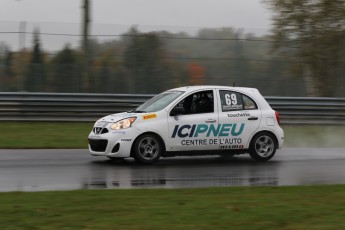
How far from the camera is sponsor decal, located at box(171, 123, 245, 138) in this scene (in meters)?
13.2

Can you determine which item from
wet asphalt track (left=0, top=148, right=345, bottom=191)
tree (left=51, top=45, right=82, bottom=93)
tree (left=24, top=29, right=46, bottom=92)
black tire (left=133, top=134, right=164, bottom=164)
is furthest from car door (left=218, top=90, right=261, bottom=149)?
tree (left=24, top=29, right=46, bottom=92)

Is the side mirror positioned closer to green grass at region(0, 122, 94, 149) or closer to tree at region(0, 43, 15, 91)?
green grass at region(0, 122, 94, 149)

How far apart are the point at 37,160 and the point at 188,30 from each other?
1029cm

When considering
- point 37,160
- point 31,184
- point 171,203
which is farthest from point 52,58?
point 171,203

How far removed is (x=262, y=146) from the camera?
13992mm

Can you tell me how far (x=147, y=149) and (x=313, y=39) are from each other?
14.4 metres

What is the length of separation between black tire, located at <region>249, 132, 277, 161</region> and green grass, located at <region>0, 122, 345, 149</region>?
13.1 feet

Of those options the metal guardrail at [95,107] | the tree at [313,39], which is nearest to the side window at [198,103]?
the metal guardrail at [95,107]

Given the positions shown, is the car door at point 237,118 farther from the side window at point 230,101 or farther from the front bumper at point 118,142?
the front bumper at point 118,142

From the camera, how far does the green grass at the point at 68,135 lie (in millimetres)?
16766

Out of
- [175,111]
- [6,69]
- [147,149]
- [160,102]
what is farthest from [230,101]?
[6,69]

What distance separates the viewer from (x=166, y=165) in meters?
13.2

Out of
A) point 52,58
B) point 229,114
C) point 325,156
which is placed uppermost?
point 52,58

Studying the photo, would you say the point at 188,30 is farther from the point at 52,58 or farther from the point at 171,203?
the point at 171,203
